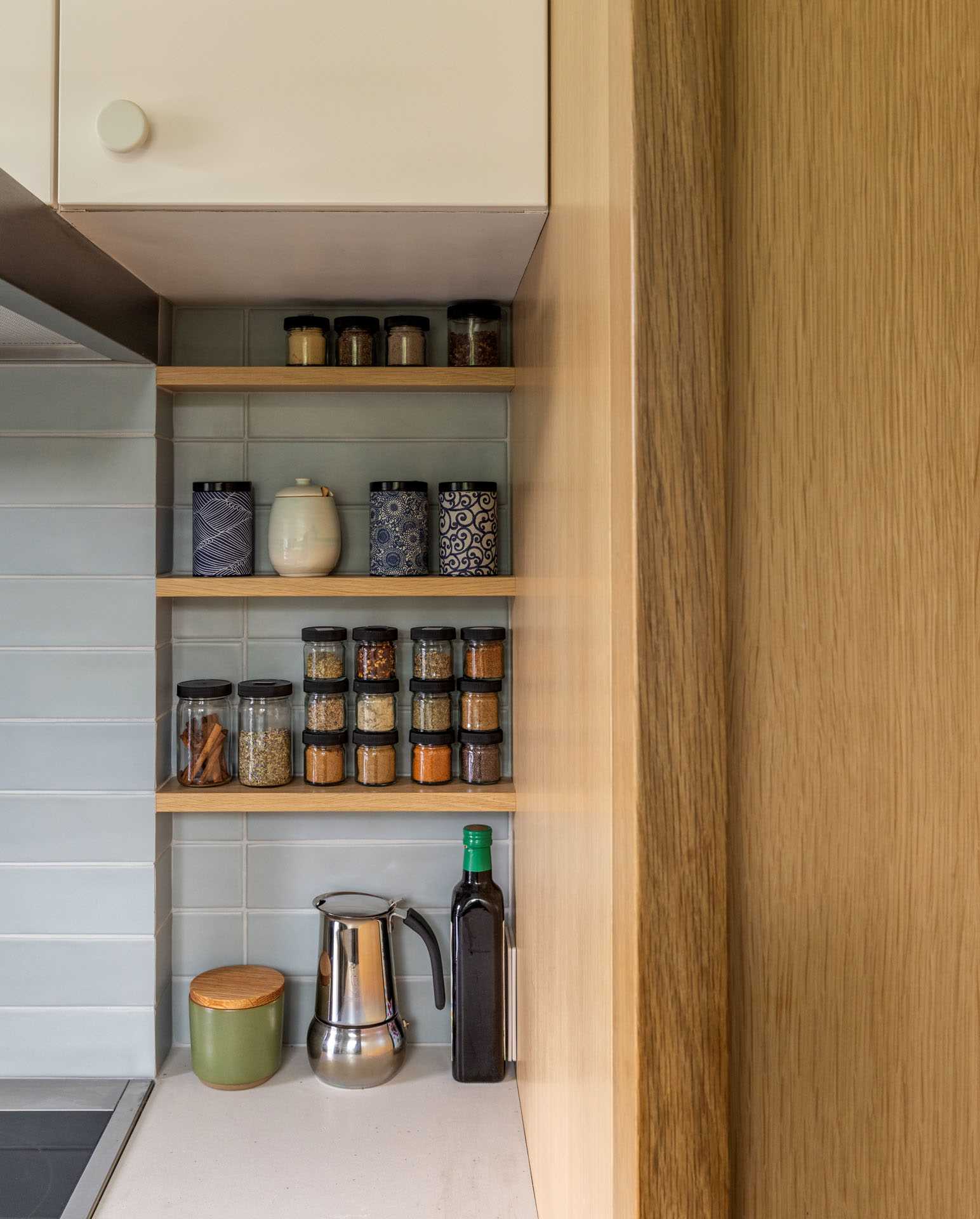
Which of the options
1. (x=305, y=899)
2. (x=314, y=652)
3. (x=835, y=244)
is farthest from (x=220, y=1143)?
(x=835, y=244)

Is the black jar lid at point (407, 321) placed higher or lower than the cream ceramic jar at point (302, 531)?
higher

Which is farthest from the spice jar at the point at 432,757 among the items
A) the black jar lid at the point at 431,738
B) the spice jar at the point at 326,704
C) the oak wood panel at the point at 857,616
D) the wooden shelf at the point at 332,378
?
the oak wood panel at the point at 857,616

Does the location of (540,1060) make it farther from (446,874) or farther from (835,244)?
(835,244)

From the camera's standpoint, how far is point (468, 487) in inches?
49.4

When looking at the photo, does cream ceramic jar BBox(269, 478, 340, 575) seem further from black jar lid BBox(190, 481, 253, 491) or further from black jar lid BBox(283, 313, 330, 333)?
black jar lid BBox(283, 313, 330, 333)

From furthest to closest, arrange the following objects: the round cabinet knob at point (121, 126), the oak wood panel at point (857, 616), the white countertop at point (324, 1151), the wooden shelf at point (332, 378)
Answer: the wooden shelf at point (332, 378), the white countertop at point (324, 1151), the round cabinet knob at point (121, 126), the oak wood panel at point (857, 616)

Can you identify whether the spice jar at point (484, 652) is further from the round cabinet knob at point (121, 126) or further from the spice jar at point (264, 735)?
the round cabinet knob at point (121, 126)

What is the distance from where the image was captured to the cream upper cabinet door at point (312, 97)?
2.78 ft

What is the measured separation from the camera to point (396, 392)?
A: 1317mm

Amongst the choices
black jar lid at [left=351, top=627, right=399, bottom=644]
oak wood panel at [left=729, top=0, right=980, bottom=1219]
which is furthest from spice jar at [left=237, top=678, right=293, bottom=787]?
oak wood panel at [left=729, top=0, right=980, bottom=1219]

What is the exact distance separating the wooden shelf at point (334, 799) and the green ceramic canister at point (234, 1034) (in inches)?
8.9

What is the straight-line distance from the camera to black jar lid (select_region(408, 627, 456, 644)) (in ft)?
4.17

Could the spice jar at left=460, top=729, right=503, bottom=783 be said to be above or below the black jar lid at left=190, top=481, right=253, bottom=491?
below

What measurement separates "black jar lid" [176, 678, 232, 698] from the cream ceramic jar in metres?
0.17
